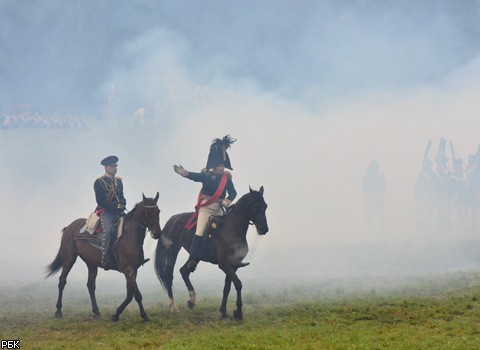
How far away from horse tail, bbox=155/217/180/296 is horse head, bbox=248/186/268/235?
4.16 m

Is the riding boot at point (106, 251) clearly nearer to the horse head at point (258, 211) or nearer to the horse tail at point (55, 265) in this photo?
the horse tail at point (55, 265)

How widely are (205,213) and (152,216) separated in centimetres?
243

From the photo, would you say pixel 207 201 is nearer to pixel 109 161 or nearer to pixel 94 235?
pixel 109 161

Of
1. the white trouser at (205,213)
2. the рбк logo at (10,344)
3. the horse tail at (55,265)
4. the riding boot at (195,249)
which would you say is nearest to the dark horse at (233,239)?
the riding boot at (195,249)

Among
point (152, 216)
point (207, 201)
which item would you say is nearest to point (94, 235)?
point (152, 216)

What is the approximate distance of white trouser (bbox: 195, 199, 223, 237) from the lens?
1709 centimetres


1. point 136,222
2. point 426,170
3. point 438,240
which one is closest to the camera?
point 136,222

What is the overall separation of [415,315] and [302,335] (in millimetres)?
4201

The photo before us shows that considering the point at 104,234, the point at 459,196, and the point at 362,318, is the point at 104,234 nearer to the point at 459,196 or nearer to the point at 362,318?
the point at 362,318

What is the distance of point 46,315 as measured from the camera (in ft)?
61.0

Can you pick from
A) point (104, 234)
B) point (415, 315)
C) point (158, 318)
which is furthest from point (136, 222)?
point (415, 315)

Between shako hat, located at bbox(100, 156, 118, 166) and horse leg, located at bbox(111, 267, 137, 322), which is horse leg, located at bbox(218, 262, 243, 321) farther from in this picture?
shako hat, located at bbox(100, 156, 118, 166)

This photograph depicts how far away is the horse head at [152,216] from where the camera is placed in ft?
50.4

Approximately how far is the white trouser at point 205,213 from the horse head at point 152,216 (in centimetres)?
204
